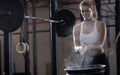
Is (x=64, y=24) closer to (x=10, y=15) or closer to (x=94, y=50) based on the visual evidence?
(x=10, y=15)

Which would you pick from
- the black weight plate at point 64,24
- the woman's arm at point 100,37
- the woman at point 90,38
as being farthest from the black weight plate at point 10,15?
the black weight plate at point 64,24

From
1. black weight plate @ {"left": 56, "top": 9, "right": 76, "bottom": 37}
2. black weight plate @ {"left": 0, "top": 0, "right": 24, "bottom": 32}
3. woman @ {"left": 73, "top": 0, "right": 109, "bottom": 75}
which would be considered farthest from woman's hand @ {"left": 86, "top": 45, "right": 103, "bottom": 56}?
black weight plate @ {"left": 56, "top": 9, "right": 76, "bottom": 37}

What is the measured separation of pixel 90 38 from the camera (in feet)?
5.83

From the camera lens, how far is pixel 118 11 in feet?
12.0

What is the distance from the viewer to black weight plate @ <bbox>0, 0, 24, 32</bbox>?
245 centimetres

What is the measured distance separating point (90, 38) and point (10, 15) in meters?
1.00

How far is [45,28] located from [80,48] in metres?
6.30

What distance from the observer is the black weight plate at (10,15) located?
2453mm

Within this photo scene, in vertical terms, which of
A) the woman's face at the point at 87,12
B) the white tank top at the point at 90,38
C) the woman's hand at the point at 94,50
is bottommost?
Answer: the woman's hand at the point at 94,50

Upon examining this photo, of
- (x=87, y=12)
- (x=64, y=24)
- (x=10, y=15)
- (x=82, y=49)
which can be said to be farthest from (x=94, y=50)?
(x=64, y=24)

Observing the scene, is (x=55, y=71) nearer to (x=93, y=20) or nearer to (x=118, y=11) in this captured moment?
(x=118, y=11)

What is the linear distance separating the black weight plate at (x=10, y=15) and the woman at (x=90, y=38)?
77cm

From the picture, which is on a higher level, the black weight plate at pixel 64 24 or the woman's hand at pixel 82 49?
the black weight plate at pixel 64 24

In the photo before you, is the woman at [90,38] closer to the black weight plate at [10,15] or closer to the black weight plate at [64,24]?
the black weight plate at [10,15]
